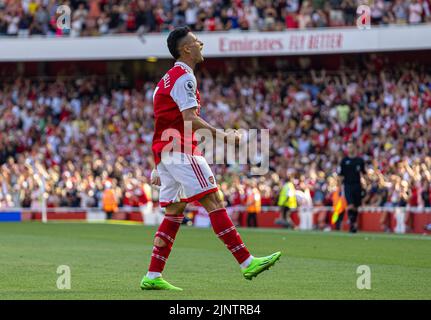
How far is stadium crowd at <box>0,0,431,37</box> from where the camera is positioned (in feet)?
123

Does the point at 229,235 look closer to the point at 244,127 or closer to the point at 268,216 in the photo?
the point at 268,216

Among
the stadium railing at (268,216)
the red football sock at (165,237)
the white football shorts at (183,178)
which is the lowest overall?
the stadium railing at (268,216)

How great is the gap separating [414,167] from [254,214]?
18.3 ft

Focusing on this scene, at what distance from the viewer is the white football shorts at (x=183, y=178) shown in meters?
10.4

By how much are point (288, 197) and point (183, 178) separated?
65.5 feet

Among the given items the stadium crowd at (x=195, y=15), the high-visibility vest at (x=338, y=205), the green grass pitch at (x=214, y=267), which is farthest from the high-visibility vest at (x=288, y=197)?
the stadium crowd at (x=195, y=15)

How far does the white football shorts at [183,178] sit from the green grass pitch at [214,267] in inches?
36.3

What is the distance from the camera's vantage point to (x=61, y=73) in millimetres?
45938

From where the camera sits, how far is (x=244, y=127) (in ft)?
122

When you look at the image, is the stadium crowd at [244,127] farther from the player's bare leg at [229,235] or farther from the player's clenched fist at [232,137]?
the player's clenched fist at [232,137]

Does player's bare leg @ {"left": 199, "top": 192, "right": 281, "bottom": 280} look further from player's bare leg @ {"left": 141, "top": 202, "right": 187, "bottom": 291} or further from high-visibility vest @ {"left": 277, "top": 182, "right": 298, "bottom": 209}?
high-visibility vest @ {"left": 277, "top": 182, "right": 298, "bottom": 209}

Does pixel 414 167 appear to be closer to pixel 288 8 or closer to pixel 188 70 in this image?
pixel 288 8

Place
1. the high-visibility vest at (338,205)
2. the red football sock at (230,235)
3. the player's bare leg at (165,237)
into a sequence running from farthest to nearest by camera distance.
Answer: the high-visibility vest at (338,205) < the player's bare leg at (165,237) < the red football sock at (230,235)

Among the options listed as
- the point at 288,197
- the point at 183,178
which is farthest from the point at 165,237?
the point at 288,197
